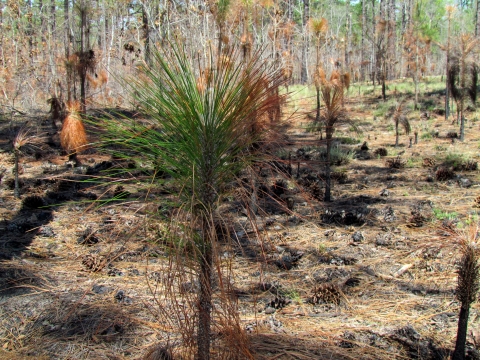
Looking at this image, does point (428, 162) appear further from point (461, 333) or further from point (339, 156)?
point (461, 333)

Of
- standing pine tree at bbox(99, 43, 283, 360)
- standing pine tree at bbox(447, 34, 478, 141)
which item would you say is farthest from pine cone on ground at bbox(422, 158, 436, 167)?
standing pine tree at bbox(99, 43, 283, 360)

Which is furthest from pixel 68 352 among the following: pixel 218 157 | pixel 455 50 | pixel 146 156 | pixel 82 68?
pixel 455 50

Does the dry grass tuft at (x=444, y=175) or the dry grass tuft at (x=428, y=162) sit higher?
the dry grass tuft at (x=428, y=162)

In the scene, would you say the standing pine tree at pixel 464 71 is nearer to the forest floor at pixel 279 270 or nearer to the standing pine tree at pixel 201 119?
the forest floor at pixel 279 270

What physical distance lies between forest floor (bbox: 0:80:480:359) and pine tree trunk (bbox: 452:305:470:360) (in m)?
0.24

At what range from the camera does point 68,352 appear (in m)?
2.75

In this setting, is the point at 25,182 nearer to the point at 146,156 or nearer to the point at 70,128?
the point at 70,128

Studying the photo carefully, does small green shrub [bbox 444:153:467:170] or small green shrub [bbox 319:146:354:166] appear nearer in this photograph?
small green shrub [bbox 444:153:467:170]

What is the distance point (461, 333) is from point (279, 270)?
6.34ft

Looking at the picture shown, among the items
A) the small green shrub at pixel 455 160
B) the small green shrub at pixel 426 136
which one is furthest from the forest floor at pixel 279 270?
the small green shrub at pixel 426 136

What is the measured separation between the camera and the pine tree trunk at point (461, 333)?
243cm

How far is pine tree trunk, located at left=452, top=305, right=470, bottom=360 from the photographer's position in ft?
7.98

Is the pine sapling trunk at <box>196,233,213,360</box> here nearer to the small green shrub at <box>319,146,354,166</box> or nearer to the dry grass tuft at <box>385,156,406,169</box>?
the small green shrub at <box>319,146,354,166</box>

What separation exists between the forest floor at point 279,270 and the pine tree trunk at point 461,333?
9.4 inches
